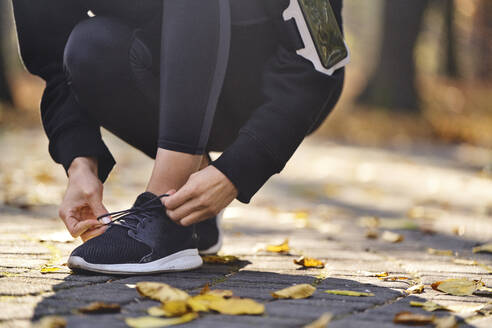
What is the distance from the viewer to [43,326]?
1.32 metres

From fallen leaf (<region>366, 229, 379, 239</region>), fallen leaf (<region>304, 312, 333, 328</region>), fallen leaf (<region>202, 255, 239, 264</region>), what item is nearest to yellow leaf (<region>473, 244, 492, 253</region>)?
fallen leaf (<region>366, 229, 379, 239</region>)

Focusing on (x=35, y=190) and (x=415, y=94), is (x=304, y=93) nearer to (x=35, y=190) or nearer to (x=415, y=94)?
(x=35, y=190)

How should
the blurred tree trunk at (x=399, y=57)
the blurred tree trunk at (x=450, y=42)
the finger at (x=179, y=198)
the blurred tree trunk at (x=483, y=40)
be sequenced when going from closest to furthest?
1. the finger at (x=179, y=198)
2. the blurred tree trunk at (x=399, y=57)
3. the blurred tree trunk at (x=450, y=42)
4. the blurred tree trunk at (x=483, y=40)

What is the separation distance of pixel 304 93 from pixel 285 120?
0.35ft

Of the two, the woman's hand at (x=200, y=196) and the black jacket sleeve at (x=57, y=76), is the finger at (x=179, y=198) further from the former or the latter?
the black jacket sleeve at (x=57, y=76)

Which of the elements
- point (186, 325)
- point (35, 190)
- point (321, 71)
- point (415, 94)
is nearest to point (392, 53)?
point (415, 94)

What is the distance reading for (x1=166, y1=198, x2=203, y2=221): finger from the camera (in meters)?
1.85

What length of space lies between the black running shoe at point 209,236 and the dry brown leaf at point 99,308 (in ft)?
2.73

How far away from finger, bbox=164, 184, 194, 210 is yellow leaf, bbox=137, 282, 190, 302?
284mm

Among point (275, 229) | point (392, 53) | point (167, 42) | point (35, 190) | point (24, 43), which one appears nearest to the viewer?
point (167, 42)

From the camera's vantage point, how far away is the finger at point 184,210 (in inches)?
72.7

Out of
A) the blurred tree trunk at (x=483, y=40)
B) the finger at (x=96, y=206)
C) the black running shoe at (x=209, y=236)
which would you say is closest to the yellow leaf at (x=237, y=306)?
the finger at (x=96, y=206)

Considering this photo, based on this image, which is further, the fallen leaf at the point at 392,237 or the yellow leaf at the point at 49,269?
the fallen leaf at the point at 392,237

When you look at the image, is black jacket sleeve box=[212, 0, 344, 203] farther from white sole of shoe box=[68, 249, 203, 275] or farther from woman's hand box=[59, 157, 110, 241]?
woman's hand box=[59, 157, 110, 241]
